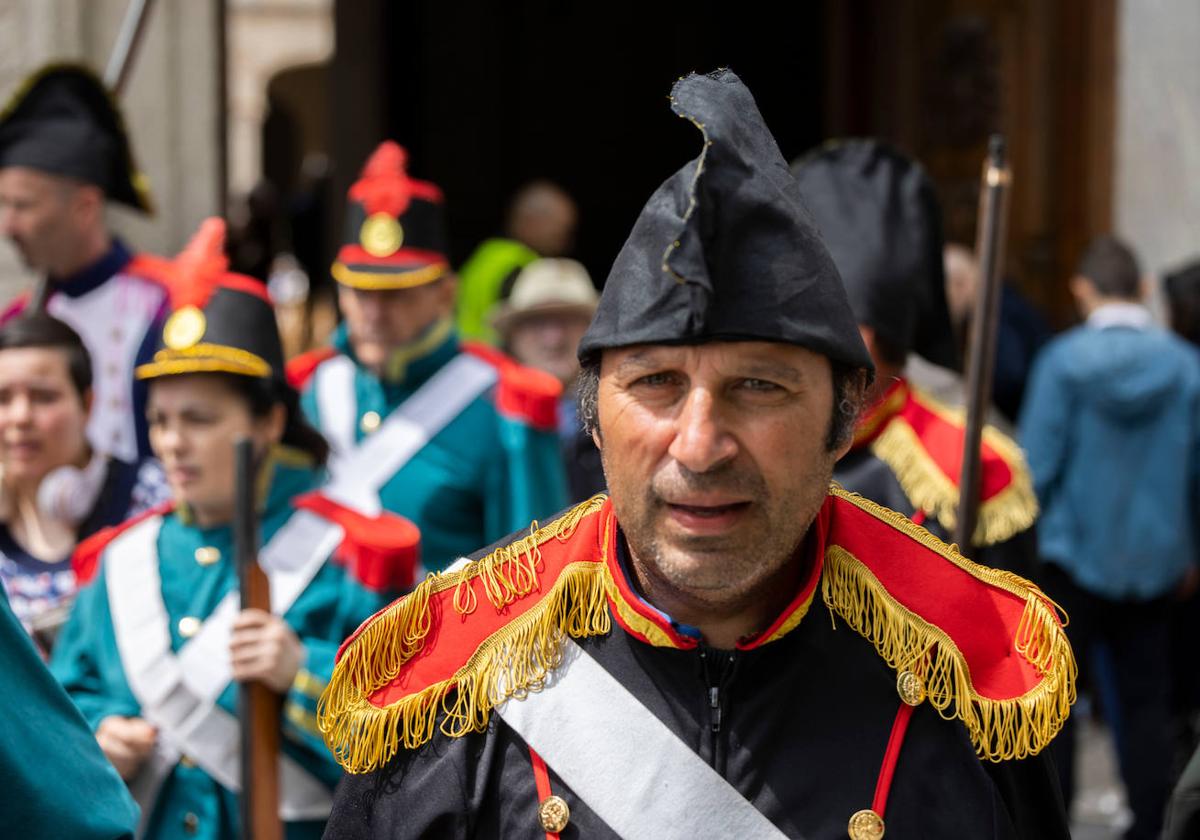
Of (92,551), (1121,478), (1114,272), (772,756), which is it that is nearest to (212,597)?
(92,551)

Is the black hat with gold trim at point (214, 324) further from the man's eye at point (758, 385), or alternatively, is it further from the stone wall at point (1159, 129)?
the stone wall at point (1159, 129)

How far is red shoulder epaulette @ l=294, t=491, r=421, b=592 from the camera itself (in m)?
4.12

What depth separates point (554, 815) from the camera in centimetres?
247

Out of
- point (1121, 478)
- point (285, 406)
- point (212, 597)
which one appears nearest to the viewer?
point (212, 597)

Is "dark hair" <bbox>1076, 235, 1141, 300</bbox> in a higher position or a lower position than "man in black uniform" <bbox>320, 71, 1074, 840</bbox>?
lower

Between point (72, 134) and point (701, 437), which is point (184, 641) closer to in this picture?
point (701, 437)

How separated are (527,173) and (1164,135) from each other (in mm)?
6159

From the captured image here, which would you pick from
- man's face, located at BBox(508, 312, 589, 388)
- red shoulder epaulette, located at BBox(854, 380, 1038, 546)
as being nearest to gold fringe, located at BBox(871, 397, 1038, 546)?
red shoulder epaulette, located at BBox(854, 380, 1038, 546)

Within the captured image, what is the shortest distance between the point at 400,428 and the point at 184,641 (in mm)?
2096

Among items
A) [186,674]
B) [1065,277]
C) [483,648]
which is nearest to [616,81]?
[1065,277]

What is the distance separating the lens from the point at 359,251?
247 inches

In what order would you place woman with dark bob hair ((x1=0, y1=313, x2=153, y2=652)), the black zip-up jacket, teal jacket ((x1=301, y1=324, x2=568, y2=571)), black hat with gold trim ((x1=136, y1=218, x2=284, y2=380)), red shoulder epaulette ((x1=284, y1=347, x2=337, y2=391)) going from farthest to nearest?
red shoulder epaulette ((x1=284, y1=347, x2=337, y2=391))
teal jacket ((x1=301, y1=324, x2=568, y2=571))
woman with dark bob hair ((x1=0, y1=313, x2=153, y2=652))
black hat with gold trim ((x1=136, y1=218, x2=284, y2=380))
the black zip-up jacket

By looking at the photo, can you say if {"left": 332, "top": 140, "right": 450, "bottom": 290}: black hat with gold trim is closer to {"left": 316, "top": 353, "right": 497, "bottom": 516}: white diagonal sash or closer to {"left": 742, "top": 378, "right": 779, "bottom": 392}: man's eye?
{"left": 316, "top": 353, "right": 497, "bottom": 516}: white diagonal sash

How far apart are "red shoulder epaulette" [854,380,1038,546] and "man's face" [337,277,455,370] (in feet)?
6.84
